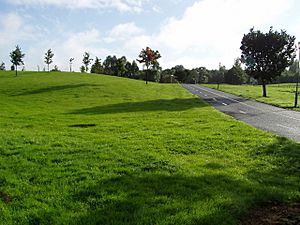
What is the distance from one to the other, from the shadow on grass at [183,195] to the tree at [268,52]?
50180mm

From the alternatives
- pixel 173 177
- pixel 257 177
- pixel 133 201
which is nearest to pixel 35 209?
pixel 133 201

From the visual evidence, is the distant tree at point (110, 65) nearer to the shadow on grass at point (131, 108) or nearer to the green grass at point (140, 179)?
the shadow on grass at point (131, 108)

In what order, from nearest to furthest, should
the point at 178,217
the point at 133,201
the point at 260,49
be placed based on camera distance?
the point at 178,217 < the point at 133,201 < the point at 260,49

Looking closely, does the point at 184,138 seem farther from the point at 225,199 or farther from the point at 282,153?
the point at 225,199

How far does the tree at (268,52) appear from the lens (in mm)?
55656

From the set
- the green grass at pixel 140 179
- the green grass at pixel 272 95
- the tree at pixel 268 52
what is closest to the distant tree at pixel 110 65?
the green grass at pixel 272 95

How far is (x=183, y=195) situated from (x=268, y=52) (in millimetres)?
53530

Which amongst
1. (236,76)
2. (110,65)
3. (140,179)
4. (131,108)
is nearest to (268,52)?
(131,108)

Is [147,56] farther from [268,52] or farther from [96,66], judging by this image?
[96,66]

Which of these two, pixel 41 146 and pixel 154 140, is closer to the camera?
pixel 41 146

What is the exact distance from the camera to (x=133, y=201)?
6.64 m

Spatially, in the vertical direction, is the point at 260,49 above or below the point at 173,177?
above

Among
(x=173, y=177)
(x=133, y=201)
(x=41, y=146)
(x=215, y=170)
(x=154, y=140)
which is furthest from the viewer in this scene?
(x=154, y=140)

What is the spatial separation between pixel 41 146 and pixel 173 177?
532 centimetres
